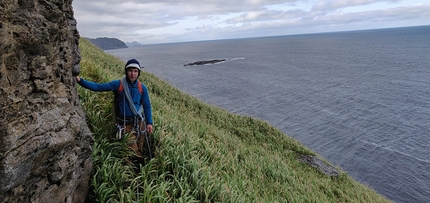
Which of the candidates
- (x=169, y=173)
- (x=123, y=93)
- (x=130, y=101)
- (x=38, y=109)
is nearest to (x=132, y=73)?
(x=123, y=93)

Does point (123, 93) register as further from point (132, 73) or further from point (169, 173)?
point (169, 173)

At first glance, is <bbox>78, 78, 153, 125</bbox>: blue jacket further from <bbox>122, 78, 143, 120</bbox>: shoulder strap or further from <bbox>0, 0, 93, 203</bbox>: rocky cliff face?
<bbox>0, 0, 93, 203</bbox>: rocky cliff face

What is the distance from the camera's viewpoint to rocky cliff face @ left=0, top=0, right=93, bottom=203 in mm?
3793

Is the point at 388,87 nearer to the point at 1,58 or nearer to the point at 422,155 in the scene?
the point at 422,155

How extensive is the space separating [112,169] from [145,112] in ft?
Answer: 4.54

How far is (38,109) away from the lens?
4250mm

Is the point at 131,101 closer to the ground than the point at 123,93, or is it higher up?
closer to the ground

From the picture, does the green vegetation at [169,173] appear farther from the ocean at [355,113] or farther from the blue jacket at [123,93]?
the ocean at [355,113]

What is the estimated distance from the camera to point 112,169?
5910 millimetres

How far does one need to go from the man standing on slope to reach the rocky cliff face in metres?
0.95

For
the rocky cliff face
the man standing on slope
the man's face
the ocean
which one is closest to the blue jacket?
the man standing on slope

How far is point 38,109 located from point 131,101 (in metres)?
2.05

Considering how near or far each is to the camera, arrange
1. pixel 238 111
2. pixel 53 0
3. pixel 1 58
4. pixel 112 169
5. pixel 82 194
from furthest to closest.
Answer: pixel 238 111 < pixel 112 169 < pixel 82 194 < pixel 53 0 < pixel 1 58

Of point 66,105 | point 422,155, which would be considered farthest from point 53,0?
point 422,155
